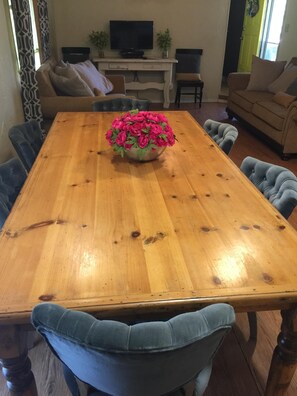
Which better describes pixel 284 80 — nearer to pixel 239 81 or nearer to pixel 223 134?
pixel 239 81

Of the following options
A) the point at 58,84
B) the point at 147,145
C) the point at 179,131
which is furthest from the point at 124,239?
the point at 58,84

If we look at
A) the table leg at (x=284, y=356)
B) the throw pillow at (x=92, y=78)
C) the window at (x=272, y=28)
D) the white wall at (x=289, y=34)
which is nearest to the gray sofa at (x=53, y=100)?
the throw pillow at (x=92, y=78)

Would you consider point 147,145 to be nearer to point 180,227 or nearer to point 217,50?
point 180,227

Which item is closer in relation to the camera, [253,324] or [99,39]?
[253,324]

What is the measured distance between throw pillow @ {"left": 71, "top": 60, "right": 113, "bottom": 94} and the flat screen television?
159 centimetres

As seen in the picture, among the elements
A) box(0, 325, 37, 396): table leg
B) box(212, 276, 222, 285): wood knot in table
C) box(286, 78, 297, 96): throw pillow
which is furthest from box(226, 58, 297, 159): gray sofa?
box(0, 325, 37, 396): table leg

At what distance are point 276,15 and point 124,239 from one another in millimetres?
6915

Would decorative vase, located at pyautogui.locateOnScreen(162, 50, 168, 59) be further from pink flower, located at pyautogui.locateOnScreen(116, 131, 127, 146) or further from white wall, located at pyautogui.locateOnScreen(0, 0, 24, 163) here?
pink flower, located at pyautogui.locateOnScreen(116, 131, 127, 146)

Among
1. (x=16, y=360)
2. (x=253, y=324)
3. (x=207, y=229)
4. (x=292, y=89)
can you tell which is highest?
(x=207, y=229)

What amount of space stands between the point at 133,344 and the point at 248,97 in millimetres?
4637

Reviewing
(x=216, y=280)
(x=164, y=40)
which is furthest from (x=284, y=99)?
(x=216, y=280)

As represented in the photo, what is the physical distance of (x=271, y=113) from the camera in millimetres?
4039

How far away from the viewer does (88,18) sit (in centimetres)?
589

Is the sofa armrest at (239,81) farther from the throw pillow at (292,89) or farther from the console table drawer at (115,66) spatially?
the console table drawer at (115,66)
